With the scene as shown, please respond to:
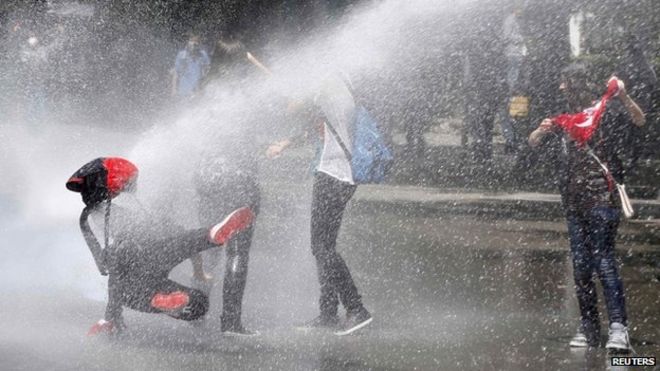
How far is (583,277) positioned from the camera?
7.07m

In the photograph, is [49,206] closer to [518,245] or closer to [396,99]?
[518,245]

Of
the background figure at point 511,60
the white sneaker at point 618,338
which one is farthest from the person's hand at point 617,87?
the background figure at point 511,60

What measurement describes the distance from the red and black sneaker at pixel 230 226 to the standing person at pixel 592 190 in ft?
5.85

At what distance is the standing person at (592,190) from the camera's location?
6.84m

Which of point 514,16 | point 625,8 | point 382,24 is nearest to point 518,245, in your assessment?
point 382,24

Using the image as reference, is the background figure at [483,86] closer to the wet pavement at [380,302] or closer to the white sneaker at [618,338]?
the wet pavement at [380,302]

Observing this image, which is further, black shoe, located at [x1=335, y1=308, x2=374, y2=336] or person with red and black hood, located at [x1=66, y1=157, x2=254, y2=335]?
black shoe, located at [x1=335, y1=308, x2=374, y2=336]

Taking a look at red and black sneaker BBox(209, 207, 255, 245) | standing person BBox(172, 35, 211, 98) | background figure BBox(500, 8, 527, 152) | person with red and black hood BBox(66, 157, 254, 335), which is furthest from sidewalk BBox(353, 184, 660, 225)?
person with red and black hood BBox(66, 157, 254, 335)

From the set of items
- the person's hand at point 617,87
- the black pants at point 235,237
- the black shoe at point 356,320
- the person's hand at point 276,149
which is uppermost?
the person's hand at point 276,149

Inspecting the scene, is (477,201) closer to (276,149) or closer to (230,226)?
(276,149)

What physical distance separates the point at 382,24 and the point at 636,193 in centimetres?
336

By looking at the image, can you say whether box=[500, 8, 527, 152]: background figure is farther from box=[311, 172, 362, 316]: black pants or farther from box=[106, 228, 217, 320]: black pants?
box=[106, 228, 217, 320]: black pants

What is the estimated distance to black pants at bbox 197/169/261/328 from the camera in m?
→ 7.50

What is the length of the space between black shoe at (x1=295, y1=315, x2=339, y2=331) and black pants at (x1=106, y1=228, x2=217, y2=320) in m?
0.81
